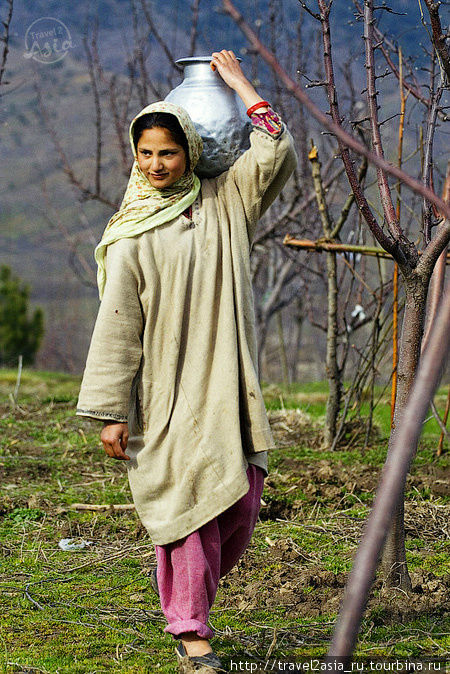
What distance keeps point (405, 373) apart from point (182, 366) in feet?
2.69

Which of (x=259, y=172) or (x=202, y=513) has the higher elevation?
(x=259, y=172)

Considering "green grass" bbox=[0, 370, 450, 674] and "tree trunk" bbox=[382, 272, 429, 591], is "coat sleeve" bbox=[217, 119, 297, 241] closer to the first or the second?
"tree trunk" bbox=[382, 272, 429, 591]

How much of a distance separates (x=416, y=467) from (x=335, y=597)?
2.21m

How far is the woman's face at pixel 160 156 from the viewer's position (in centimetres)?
251

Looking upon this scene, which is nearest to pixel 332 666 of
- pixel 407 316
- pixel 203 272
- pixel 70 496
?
pixel 203 272

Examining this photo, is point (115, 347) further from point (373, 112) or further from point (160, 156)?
point (373, 112)

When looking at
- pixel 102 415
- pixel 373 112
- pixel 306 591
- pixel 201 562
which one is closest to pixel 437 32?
pixel 373 112

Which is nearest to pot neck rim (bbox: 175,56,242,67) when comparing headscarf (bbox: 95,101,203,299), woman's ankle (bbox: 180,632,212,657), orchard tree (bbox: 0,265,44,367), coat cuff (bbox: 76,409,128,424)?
headscarf (bbox: 95,101,203,299)

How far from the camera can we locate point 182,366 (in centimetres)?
259

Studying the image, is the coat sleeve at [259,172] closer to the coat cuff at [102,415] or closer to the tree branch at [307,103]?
the coat cuff at [102,415]

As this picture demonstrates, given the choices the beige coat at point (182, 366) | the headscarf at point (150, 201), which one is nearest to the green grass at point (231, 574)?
the beige coat at point (182, 366)

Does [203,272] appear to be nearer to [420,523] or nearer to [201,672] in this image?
[201,672]

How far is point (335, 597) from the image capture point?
3.04m

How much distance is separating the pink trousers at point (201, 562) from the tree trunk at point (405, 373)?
572 millimetres
